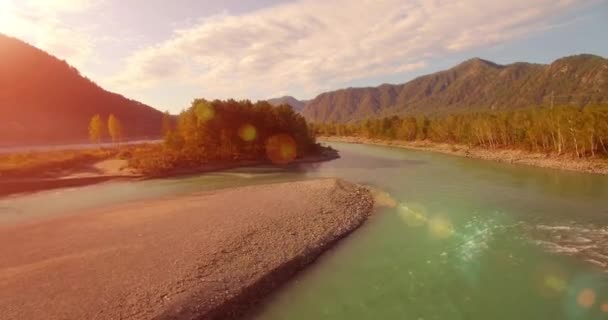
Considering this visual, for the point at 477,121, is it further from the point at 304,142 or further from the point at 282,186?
the point at 282,186

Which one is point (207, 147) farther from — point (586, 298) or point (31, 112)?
point (31, 112)

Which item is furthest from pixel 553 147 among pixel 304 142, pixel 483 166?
pixel 304 142

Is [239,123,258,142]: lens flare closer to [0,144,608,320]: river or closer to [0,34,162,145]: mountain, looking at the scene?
[0,144,608,320]: river

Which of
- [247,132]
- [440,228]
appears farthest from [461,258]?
[247,132]

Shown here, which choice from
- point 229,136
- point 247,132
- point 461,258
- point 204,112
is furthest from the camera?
point 247,132

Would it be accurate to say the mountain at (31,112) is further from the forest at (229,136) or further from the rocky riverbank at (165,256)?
the rocky riverbank at (165,256)
